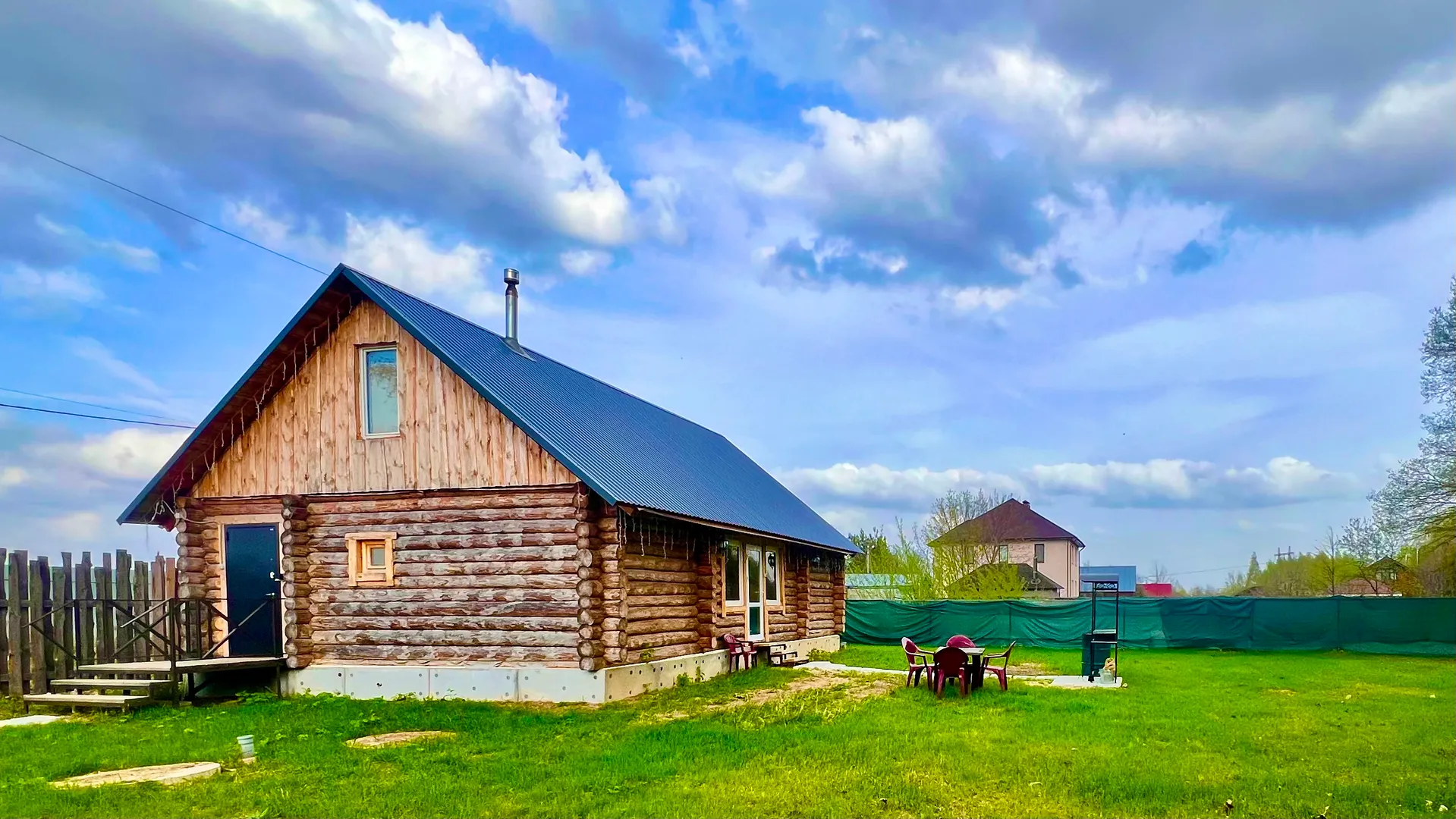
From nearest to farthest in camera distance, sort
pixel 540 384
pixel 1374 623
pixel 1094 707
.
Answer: pixel 1094 707 → pixel 540 384 → pixel 1374 623

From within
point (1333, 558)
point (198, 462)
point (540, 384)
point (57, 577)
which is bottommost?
point (1333, 558)

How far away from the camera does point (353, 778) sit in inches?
364

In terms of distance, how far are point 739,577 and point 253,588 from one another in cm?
898

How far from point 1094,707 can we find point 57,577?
1532cm

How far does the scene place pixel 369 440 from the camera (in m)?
15.7

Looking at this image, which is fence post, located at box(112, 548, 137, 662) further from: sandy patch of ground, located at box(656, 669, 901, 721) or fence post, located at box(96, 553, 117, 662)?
sandy patch of ground, located at box(656, 669, 901, 721)

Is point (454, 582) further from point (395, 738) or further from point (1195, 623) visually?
point (1195, 623)

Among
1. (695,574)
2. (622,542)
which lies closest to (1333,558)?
(695,574)


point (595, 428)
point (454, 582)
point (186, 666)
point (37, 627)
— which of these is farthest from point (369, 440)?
point (37, 627)

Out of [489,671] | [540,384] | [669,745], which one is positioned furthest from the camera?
[540,384]

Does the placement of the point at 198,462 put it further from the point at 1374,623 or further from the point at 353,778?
the point at 1374,623

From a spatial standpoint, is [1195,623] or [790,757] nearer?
[790,757]

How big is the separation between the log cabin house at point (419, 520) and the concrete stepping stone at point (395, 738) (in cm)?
264

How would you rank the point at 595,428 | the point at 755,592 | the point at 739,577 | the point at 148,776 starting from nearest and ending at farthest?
the point at 148,776, the point at 595,428, the point at 739,577, the point at 755,592
